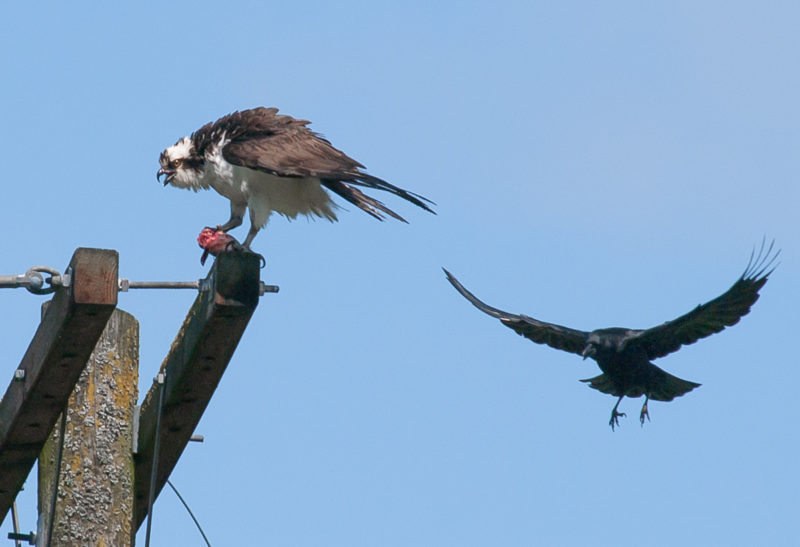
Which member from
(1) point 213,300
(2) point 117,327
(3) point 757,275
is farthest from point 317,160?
(3) point 757,275

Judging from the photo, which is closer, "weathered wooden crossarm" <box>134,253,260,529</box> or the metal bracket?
"weathered wooden crossarm" <box>134,253,260,529</box>

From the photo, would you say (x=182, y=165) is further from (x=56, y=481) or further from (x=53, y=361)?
(x=53, y=361)

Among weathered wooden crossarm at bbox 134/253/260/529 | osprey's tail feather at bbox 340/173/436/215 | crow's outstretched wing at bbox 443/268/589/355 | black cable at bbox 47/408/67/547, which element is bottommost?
black cable at bbox 47/408/67/547

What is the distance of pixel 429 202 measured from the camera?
6.62 m

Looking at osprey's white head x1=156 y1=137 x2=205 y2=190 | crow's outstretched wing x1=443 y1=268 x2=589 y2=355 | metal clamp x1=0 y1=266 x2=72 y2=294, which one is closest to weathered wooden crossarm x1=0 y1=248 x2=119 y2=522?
metal clamp x1=0 y1=266 x2=72 y2=294

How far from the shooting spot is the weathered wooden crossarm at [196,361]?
15.5 ft

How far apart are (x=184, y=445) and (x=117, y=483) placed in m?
0.34

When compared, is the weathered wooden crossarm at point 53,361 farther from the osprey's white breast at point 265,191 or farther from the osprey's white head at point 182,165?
the osprey's white head at point 182,165

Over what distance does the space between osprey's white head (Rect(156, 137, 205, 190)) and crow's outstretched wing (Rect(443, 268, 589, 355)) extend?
2.38 metres

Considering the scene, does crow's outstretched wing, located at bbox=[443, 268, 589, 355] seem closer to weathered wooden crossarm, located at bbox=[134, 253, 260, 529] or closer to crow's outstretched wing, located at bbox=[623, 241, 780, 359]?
→ crow's outstretched wing, located at bbox=[623, 241, 780, 359]

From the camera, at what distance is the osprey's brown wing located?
712 centimetres

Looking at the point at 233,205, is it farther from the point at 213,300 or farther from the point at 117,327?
the point at 213,300


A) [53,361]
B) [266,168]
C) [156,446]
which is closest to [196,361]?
[156,446]

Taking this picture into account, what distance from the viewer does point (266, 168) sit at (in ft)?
23.9
